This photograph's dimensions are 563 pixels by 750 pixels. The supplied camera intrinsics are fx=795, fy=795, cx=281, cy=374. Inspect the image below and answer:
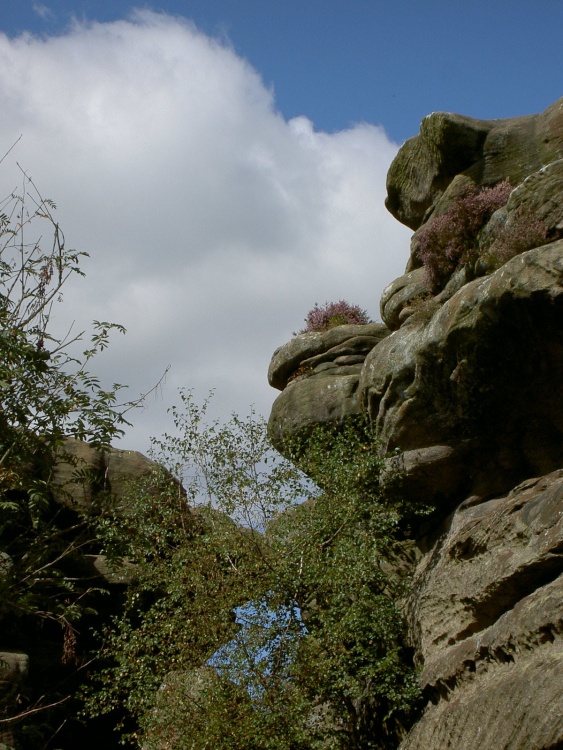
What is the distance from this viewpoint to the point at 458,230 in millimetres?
17094

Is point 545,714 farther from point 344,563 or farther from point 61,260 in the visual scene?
point 61,260

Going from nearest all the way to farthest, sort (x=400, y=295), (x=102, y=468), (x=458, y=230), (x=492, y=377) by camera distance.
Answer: (x=492, y=377) < (x=458, y=230) < (x=400, y=295) < (x=102, y=468)

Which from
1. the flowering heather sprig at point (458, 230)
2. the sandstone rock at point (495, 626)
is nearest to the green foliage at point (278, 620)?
the sandstone rock at point (495, 626)

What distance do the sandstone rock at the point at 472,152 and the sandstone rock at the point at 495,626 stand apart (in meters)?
7.83

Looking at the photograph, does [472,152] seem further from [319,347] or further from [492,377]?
[492,377]

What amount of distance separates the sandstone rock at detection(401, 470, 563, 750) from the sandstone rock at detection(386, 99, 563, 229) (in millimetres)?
7833

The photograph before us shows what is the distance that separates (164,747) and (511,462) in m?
8.16

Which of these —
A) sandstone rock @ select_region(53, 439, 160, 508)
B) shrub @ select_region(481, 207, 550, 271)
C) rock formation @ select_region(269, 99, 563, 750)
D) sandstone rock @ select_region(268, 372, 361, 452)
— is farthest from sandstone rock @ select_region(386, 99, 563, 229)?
sandstone rock @ select_region(53, 439, 160, 508)

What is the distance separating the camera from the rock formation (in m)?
10.4

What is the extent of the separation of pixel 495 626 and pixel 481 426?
4.69 m

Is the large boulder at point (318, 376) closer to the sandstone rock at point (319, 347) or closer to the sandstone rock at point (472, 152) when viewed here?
the sandstone rock at point (319, 347)

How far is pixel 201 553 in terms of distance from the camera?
15.7 metres

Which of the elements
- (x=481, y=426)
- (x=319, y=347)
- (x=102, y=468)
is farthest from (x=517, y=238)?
(x=102, y=468)

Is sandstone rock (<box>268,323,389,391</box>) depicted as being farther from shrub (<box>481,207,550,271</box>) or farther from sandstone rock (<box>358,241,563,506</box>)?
shrub (<box>481,207,550,271</box>)
